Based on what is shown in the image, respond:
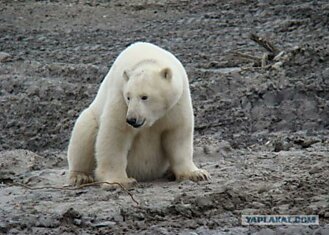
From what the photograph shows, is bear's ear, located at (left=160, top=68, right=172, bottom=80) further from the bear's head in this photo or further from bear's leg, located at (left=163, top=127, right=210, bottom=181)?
bear's leg, located at (left=163, top=127, right=210, bottom=181)

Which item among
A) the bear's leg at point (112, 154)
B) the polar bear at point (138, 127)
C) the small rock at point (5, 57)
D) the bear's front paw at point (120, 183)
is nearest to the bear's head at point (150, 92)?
the polar bear at point (138, 127)

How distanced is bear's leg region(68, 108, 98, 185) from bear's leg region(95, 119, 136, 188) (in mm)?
286

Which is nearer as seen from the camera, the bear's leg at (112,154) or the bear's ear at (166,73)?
the bear's ear at (166,73)

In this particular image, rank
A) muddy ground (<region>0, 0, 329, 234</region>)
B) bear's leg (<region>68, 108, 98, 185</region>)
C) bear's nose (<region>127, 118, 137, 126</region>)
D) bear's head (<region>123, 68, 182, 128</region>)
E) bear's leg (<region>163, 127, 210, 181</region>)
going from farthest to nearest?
bear's leg (<region>68, 108, 98, 185</region>) → bear's leg (<region>163, 127, 210, 181</region>) → bear's head (<region>123, 68, 182, 128</region>) → bear's nose (<region>127, 118, 137, 126</region>) → muddy ground (<region>0, 0, 329, 234</region>)

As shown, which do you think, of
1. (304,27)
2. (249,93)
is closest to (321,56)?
(249,93)

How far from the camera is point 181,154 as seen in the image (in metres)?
6.28

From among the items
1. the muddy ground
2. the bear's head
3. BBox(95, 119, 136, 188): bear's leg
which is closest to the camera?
the muddy ground

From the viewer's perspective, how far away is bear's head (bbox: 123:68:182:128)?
5832 mm

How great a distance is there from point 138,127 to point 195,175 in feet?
2.27

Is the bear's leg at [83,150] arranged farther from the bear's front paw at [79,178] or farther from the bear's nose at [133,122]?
the bear's nose at [133,122]

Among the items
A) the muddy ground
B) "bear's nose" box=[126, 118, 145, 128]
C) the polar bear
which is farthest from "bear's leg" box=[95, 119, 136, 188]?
"bear's nose" box=[126, 118, 145, 128]

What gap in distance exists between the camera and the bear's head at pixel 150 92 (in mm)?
5832

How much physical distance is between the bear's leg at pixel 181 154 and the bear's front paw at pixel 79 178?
0.63 m

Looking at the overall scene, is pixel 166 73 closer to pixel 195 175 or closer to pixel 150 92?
pixel 150 92
